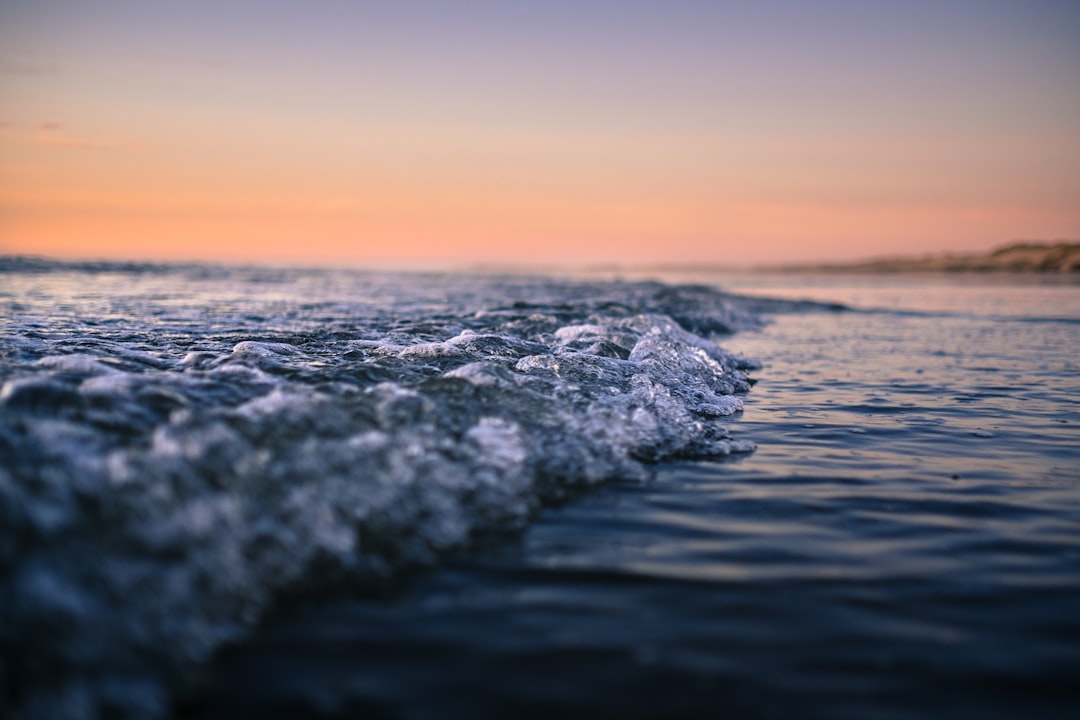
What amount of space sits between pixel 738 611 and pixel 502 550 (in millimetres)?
1047

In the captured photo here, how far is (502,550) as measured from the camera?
3.14m

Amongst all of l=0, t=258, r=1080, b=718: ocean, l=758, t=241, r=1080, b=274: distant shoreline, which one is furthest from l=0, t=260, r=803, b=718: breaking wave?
l=758, t=241, r=1080, b=274: distant shoreline

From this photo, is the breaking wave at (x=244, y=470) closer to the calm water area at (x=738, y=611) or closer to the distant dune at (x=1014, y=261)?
the calm water area at (x=738, y=611)

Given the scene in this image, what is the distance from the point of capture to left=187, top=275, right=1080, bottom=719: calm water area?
210 centimetres

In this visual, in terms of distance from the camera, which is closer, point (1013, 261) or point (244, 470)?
point (244, 470)

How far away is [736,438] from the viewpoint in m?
5.33

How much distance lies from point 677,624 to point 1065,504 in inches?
107

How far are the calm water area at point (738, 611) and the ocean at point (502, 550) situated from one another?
0.01 metres

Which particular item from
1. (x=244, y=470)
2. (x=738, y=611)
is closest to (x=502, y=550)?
(x=738, y=611)

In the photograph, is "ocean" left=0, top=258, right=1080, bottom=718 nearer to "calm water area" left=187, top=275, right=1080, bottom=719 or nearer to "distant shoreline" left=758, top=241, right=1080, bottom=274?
"calm water area" left=187, top=275, right=1080, bottom=719

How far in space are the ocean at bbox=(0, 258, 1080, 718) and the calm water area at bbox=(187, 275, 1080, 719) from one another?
0.01m

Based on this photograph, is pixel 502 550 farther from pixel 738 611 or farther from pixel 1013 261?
pixel 1013 261

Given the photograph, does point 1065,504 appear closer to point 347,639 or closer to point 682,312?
point 347,639

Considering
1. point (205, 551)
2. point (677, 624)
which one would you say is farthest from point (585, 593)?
point (205, 551)
